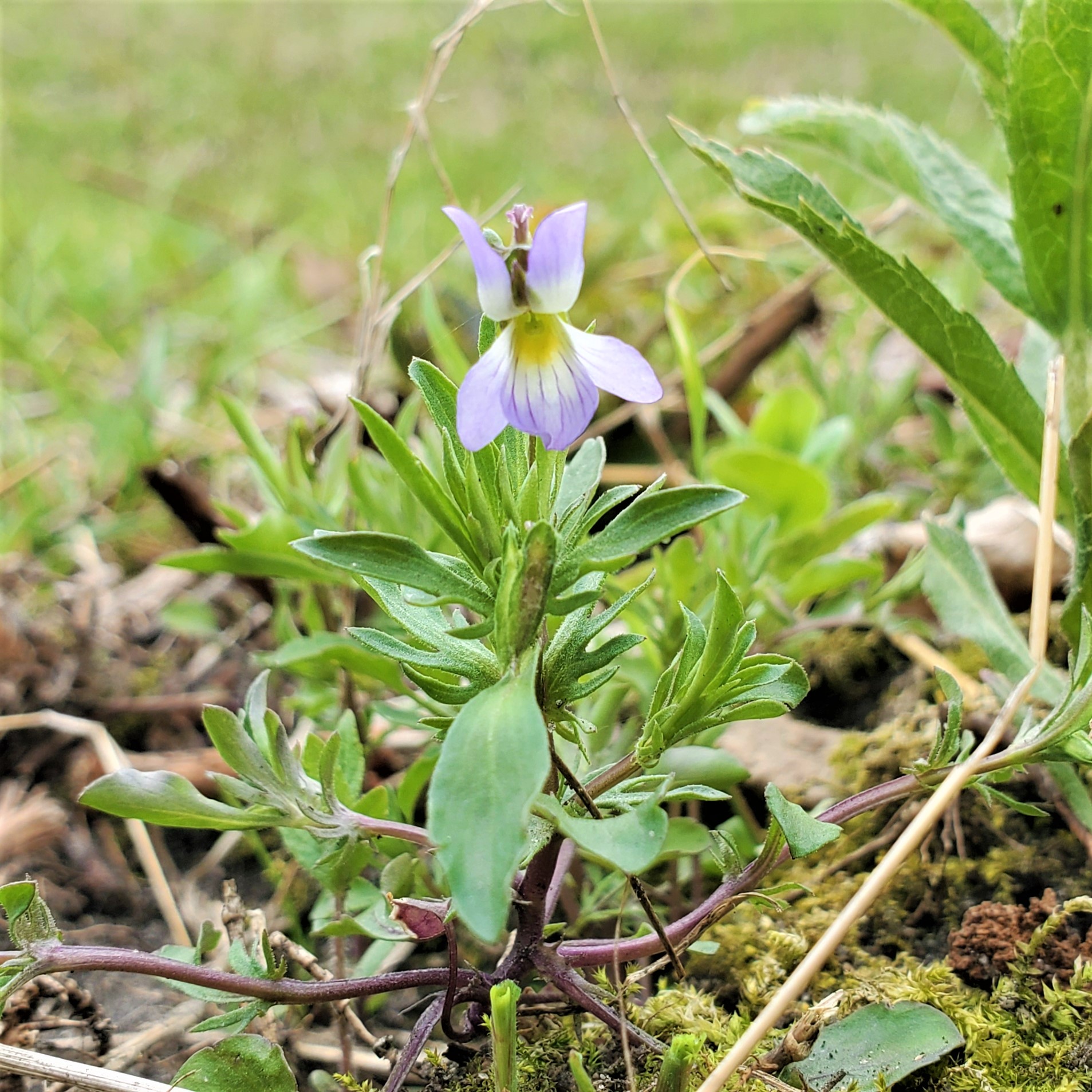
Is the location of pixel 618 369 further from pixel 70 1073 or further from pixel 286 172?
pixel 286 172

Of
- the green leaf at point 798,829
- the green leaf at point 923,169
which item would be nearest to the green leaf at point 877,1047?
the green leaf at point 798,829

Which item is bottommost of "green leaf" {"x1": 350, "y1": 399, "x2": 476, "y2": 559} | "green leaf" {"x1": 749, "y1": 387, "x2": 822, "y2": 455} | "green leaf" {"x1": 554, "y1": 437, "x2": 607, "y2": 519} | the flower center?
"green leaf" {"x1": 749, "y1": 387, "x2": 822, "y2": 455}

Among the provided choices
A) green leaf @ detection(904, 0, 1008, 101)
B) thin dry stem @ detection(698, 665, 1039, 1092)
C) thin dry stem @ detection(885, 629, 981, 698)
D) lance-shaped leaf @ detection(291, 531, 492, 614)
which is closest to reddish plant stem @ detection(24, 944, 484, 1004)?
thin dry stem @ detection(698, 665, 1039, 1092)

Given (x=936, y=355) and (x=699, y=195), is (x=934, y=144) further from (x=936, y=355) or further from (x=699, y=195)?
(x=699, y=195)

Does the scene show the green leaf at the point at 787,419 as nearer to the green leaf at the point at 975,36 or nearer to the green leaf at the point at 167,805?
the green leaf at the point at 975,36

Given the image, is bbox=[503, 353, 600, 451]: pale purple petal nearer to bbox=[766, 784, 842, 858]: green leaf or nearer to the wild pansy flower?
the wild pansy flower

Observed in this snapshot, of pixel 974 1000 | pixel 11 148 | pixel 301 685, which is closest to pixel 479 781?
pixel 974 1000

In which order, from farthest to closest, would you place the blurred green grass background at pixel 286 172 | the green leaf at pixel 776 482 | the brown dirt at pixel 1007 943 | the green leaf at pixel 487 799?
the blurred green grass background at pixel 286 172 → the green leaf at pixel 776 482 → the brown dirt at pixel 1007 943 → the green leaf at pixel 487 799
